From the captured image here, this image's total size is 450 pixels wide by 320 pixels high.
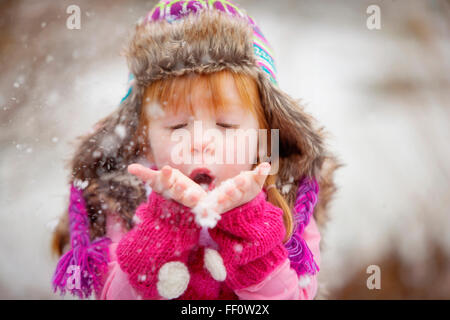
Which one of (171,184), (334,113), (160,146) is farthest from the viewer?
(334,113)

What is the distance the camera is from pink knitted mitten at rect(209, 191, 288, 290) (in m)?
0.48

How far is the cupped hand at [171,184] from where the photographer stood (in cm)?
43

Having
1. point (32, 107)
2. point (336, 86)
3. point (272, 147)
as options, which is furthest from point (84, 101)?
point (336, 86)

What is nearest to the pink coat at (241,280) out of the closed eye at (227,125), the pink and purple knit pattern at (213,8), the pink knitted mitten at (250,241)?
the pink knitted mitten at (250,241)

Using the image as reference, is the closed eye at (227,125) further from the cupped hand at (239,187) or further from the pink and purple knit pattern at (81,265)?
the pink and purple knit pattern at (81,265)

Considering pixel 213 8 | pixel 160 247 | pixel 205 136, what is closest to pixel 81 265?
pixel 160 247

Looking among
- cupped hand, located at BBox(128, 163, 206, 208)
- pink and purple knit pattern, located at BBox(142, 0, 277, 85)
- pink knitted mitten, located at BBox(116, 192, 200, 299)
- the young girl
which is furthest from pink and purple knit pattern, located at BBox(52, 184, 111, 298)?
pink and purple knit pattern, located at BBox(142, 0, 277, 85)

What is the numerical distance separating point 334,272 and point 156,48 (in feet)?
1.90

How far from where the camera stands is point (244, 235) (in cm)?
48

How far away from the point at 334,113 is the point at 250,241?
0.39 m

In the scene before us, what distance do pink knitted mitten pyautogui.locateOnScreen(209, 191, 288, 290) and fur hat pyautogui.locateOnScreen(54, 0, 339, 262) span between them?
0.14 m

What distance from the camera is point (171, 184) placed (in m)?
0.44

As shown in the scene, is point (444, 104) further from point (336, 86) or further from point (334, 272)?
point (334, 272)

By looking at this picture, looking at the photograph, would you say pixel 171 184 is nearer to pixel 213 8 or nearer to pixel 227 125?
pixel 227 125
